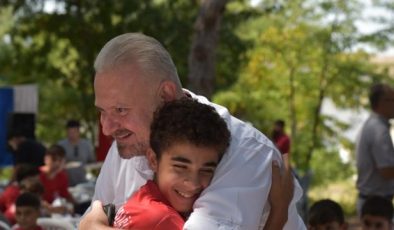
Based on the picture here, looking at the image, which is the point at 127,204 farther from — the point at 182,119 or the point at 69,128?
the point at 69,128

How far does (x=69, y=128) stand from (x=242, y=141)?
11819mm

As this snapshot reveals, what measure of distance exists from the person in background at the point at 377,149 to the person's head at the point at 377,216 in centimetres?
134

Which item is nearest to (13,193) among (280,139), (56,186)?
(56,186)

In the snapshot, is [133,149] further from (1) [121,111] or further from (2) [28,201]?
(2) [28,201]

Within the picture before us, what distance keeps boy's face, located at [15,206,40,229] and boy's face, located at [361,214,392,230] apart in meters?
2.75

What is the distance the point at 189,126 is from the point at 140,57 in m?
0.32

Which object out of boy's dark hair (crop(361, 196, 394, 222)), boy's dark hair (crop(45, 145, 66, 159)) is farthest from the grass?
boy's dark hair (crop(361, 196, 394, 222))

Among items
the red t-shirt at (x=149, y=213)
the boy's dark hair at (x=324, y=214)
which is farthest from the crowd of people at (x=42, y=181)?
the red t-shirt at (x=149, y=213)

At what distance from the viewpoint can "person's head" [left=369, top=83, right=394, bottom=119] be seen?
28.3ft

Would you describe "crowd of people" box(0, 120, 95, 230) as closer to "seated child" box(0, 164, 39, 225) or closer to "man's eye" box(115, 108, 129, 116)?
"seated child" box(0, 164, 39, 225)

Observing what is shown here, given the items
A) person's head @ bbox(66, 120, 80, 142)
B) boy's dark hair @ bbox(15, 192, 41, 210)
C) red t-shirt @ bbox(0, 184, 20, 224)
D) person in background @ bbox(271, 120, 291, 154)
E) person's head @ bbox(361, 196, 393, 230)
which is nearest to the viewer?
person's head @ bbox(361, 196, 393, 230)

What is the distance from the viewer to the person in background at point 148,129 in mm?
2801

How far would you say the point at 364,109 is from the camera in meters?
21.4

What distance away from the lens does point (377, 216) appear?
7012 mm
